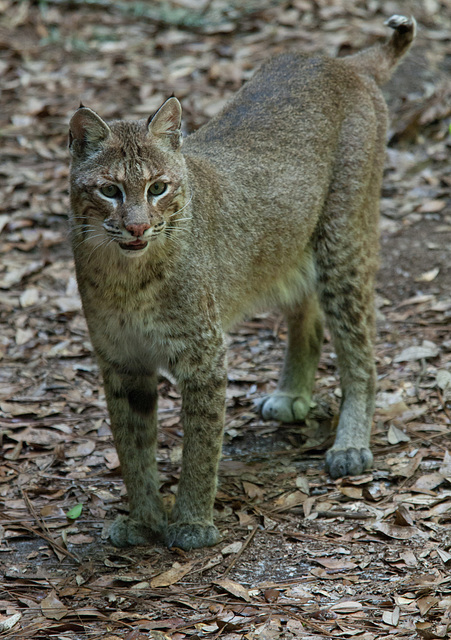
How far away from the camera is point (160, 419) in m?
6.42

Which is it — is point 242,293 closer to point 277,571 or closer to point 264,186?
point 264,186

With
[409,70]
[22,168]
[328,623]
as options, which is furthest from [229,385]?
[409,70]

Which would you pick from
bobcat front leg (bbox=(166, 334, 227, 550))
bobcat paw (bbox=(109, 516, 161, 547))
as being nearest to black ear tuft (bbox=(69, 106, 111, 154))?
bobcat front leg (bbox=(166, 334, 227, 550))

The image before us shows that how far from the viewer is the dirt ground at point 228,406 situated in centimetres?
430

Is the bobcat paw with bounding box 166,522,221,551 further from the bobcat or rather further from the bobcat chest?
the bobcat chest

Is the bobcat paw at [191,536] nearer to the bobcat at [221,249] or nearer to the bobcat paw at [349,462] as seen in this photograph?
the bobcat at [221,249]

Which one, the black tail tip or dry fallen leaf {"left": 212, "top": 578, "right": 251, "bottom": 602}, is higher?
the black tail tip

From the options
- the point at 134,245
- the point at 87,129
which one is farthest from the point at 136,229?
the point at 87,129

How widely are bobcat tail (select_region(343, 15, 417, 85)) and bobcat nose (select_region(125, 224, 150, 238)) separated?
2.65 m

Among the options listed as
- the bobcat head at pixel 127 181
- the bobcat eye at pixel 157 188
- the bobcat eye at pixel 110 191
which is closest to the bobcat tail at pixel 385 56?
the bobcat head at pixel 127 181

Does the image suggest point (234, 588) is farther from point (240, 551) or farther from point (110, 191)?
point (110, 191)

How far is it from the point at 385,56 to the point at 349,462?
296cm

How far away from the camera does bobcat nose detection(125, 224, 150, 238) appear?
422 cm

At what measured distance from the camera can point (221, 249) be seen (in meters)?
5.21
